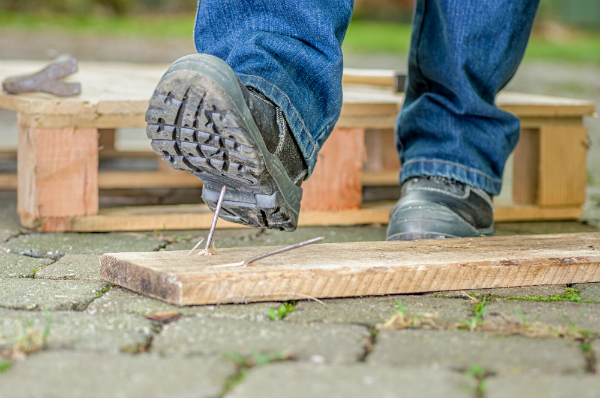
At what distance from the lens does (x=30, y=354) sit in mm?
1009

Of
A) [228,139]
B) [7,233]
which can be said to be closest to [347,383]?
[228,139]

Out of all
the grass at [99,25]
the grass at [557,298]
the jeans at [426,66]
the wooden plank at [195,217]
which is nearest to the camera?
the grass at [557,298]

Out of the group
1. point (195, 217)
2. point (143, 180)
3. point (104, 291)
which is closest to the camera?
point (104, 291)

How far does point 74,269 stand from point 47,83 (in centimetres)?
77

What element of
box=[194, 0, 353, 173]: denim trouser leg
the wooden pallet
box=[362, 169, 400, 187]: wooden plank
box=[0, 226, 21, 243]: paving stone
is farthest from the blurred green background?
box=[194, 0, 353, 173]: denim trouser leg

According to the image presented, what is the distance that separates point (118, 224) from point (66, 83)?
1.42 feet

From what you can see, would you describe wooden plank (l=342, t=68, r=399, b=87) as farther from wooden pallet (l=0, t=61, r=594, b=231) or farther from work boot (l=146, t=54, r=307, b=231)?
work boot (l=146, t=54, r=307, b=231)

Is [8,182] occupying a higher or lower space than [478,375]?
lower

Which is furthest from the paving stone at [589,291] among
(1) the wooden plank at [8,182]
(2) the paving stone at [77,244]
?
(1) the wooden plank at [8,182]

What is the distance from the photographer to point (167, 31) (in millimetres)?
15273

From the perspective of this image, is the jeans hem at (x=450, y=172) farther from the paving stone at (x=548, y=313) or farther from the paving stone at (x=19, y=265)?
the paving stone at (x=19, y=265)

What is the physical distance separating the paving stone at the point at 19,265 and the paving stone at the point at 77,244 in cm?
7

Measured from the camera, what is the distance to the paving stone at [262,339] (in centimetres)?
105

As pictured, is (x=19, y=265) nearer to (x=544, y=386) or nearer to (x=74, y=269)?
(x=74, y=269)
